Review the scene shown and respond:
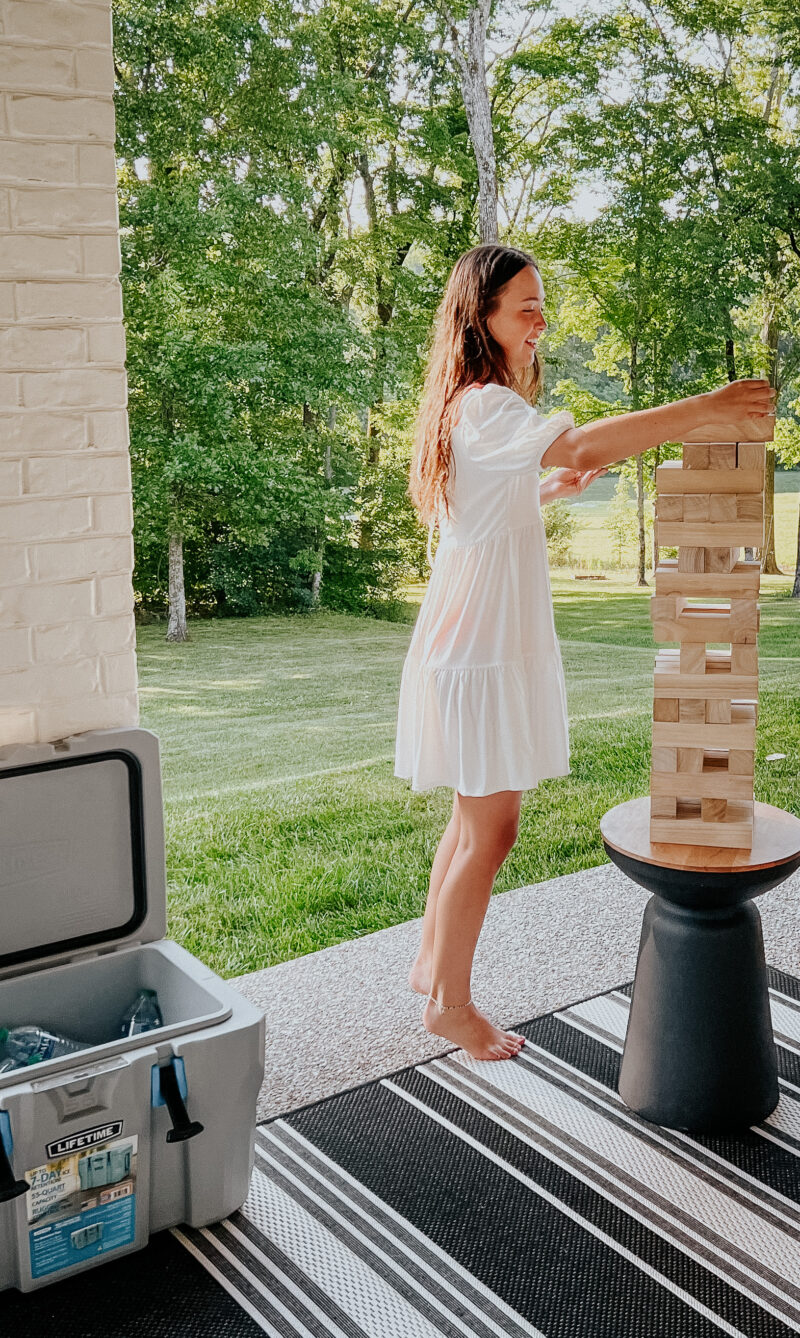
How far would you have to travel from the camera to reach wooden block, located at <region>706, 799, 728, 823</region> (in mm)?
1838

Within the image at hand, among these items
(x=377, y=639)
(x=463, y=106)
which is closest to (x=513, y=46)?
(x=463, y=106)

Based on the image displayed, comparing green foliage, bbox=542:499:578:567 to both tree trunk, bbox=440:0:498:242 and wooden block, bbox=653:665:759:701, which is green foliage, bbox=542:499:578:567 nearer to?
tree trunk, bbox=440:0:498:242

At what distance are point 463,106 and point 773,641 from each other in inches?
99.3

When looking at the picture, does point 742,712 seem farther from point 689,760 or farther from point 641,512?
point 641,512

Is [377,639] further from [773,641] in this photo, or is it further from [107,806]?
[107,806]

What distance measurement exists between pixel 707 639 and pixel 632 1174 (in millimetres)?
828

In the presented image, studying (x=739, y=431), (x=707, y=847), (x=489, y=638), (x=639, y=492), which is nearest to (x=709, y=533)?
(x=739, y=431)

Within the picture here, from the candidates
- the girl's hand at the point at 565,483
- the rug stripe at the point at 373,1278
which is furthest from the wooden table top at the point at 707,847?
the rug stripe at the point at 373,1278

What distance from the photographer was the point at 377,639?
4.69 metres

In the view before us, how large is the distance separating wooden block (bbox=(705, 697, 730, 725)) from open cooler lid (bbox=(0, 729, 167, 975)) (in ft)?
2.86

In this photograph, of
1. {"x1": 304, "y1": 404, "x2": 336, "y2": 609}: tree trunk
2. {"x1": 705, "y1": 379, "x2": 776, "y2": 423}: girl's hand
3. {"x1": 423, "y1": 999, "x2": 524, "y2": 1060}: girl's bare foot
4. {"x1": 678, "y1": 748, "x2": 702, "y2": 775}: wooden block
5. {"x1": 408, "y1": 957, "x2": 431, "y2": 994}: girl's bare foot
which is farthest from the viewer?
{"x1": 304, "y1": 404, "x2": 336, "y2": 609}: tree trunk

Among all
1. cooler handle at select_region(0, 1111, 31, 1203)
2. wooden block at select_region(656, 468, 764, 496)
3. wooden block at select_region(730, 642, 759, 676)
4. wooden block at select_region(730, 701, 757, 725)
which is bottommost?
cooler handle at select_region(0, 1111, 31, 1203)

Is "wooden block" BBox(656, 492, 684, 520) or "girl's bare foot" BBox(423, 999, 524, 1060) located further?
"girl's bare foot" BBox(423, 999, 524, 1060)

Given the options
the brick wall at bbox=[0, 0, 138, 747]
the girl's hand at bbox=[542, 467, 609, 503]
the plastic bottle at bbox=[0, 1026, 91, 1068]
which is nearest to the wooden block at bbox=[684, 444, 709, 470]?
the girl's hand at bbox=[542, 467, 609, 503]
